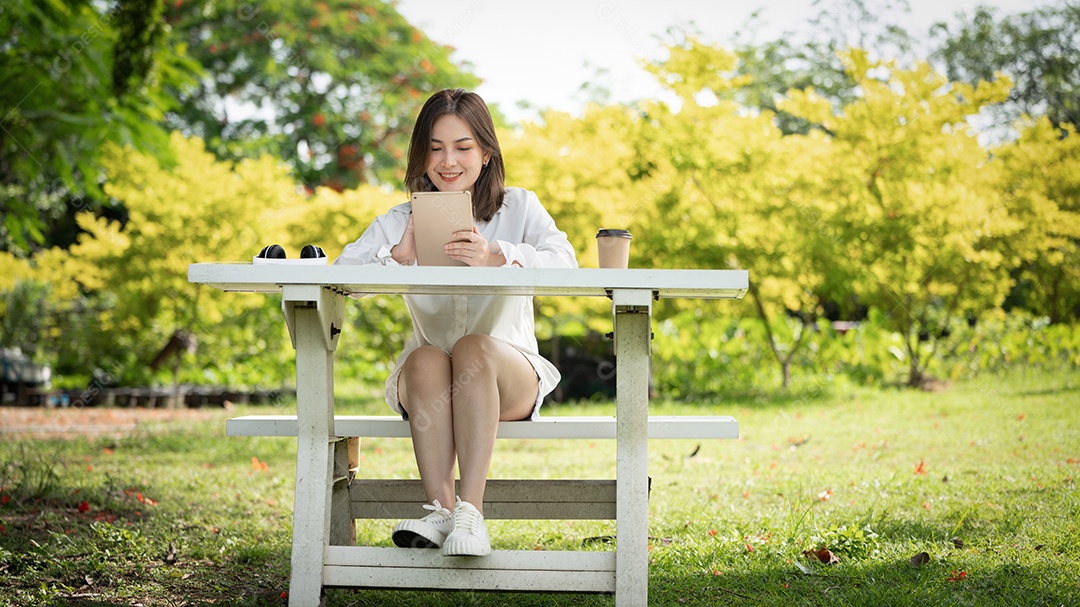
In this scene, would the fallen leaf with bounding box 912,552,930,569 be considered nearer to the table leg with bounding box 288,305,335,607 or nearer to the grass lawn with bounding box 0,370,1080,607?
the grass lawn with bounding box 0,370,1080,607

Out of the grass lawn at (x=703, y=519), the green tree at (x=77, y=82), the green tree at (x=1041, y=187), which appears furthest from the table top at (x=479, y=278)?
the green tree at (x=1041, y=187)

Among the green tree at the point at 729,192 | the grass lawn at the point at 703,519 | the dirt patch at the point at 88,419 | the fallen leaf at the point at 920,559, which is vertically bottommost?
the dirt patch at the point at 88,419

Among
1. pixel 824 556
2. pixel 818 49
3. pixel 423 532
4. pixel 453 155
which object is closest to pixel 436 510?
pixel 423 532

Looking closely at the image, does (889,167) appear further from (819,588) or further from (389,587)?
(389,587)

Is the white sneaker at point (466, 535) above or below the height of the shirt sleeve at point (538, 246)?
below

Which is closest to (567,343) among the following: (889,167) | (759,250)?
(759,250)

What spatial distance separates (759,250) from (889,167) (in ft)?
4.08

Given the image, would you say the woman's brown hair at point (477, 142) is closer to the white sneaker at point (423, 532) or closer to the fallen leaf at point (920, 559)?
the white sneaker at point (423, 532)

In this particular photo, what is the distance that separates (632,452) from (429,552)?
51 centimetres

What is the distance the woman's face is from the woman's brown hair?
13 mm

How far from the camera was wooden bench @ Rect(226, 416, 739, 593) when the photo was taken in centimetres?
221

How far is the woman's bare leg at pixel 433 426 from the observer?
7.54ft

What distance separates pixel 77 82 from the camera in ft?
23.0

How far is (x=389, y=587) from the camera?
223 centimetres
